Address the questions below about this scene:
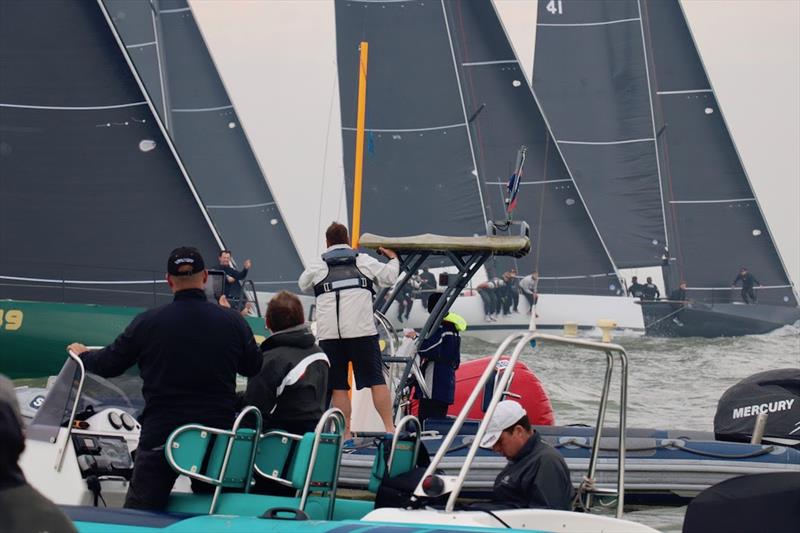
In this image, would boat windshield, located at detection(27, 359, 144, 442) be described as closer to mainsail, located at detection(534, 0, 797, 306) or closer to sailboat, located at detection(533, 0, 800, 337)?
sailboat, located at detection(533, 0, 800, 337)

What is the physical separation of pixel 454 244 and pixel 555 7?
3372cm

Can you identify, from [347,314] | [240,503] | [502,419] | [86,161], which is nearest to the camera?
[240,503]

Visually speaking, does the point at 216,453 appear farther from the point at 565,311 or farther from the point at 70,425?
the point at 565,311

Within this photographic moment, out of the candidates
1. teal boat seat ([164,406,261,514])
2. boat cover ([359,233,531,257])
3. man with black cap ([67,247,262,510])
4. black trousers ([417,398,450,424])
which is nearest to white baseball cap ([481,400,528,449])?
teal boat seat ([164,406,261,514])

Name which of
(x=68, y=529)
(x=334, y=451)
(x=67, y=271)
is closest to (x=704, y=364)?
(x=67, y=271)

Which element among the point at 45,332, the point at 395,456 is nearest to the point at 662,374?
the point at 45,332

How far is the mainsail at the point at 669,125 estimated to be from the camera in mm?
39719

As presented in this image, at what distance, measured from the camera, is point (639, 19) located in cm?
3966

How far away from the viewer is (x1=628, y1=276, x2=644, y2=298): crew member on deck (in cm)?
3858

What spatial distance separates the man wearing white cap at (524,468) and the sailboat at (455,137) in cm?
2640

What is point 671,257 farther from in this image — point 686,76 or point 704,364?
point 704,364

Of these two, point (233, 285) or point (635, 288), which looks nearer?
point (233, 285)

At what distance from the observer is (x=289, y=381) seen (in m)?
5.25

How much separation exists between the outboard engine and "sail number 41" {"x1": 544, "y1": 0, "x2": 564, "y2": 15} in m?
33.0
